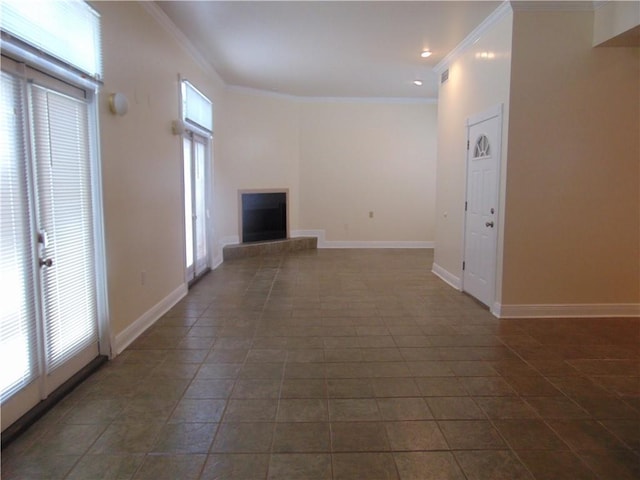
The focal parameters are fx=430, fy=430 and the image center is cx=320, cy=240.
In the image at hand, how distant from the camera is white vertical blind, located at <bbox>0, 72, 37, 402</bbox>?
2094 millimetres

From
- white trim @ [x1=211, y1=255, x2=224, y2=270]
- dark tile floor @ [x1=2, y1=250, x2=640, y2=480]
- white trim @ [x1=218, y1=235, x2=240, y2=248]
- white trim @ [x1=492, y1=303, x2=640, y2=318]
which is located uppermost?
white trim @ [x1=218, y1=235, x2=240, y2=248]

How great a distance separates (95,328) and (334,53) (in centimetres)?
411

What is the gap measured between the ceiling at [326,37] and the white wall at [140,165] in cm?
50

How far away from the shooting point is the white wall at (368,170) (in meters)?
8.33

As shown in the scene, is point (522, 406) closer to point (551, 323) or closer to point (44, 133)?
point (551, 323)

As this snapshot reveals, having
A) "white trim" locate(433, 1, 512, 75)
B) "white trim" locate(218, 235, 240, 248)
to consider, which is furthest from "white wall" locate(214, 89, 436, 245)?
"white trim" locate(433, 1, 512, 75)

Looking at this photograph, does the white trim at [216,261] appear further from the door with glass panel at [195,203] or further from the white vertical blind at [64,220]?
the white vertical blind at [64,220]

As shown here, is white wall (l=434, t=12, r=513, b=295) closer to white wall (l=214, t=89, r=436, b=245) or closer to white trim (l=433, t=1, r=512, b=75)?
white trim (l=433, t=1, r=512, b=75)

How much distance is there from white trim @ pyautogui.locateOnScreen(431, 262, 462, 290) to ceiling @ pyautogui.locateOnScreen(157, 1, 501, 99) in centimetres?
275

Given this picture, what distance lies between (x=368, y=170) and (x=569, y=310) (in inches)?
195

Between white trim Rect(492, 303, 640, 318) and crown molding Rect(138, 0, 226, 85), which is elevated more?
crown molding Rect(138, 0, 226, 85)

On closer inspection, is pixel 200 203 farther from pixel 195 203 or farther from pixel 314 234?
pixel 314 234

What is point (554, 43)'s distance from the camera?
152 inches

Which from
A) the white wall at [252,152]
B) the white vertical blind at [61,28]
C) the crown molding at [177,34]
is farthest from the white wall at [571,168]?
the white wall at [252,152]
